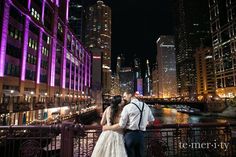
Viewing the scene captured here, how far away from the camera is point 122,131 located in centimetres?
555

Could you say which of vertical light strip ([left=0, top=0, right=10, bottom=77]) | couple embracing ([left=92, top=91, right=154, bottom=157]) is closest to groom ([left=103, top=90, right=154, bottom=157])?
couple embracing ([left=92, top=91, right=154, bottom=157])

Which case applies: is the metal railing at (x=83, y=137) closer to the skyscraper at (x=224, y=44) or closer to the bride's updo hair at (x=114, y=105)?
the bride's updo hair at (x=114, y=105)

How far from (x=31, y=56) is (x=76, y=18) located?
123 m

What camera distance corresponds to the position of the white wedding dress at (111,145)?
5422 millimetres

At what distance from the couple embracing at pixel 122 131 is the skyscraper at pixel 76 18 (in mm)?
157742

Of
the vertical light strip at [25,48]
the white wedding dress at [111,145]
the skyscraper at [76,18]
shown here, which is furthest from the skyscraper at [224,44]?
the white wedding dress at [111,145]

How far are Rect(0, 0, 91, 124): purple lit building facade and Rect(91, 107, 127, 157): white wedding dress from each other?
1126 inches

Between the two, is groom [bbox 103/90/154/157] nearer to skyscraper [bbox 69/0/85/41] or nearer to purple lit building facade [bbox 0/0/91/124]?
purple lit building facade [bbox 0/0/91/124]

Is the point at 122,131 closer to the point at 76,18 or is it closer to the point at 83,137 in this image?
the point at 83,137

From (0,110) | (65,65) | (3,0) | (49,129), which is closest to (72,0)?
(65,65)

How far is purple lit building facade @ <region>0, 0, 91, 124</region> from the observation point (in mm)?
35750

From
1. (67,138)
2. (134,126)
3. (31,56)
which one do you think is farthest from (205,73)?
(134,126)

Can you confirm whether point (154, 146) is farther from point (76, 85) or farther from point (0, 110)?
point (76, 85)

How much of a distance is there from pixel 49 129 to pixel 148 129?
324 centimetres
